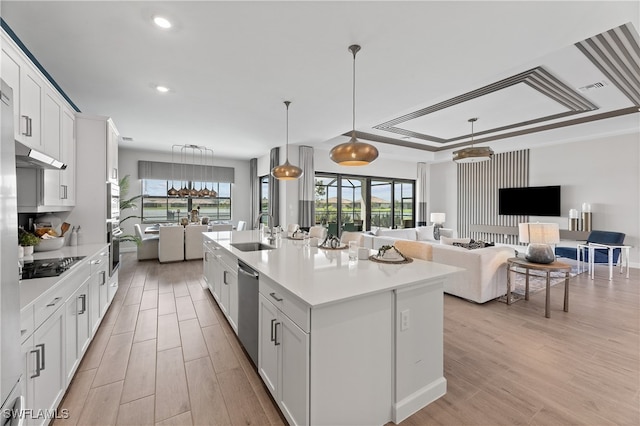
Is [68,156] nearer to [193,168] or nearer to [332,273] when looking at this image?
[332,273]

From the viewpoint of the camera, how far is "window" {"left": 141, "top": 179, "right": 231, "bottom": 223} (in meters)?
7.75

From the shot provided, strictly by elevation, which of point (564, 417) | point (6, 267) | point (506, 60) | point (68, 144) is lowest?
point (564, 417)

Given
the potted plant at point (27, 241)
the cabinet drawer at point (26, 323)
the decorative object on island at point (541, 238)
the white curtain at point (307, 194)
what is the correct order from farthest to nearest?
→ the white curtain at point (307, 194)
the decorative object on island at point (541, 238)
the potted plant at point (27, 241)
the cabinet drawer at point (26, 323)

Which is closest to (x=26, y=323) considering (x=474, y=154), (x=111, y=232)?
(x=111, y=232)

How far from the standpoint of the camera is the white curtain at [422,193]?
9.04 meters

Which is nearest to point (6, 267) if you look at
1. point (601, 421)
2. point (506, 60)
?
point (601, 421)

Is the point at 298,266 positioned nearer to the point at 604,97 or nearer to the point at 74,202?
the point at 74,202

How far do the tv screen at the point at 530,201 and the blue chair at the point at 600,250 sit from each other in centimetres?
100

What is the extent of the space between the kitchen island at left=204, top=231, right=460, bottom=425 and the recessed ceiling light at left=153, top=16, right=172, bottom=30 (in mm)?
2023

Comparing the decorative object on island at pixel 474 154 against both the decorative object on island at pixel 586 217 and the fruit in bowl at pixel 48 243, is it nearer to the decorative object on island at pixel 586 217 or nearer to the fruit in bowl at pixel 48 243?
the decorative object on island at pixel 586 217

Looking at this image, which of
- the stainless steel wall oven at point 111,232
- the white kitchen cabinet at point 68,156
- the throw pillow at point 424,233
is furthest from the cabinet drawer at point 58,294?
the throw pillow at point 424,233

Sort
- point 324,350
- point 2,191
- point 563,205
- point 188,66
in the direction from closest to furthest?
1. point 2,191
2. point 324,350
3. point 188,66
4. point 563,205

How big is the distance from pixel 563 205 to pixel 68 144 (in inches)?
360

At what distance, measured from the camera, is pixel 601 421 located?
1.65 m
